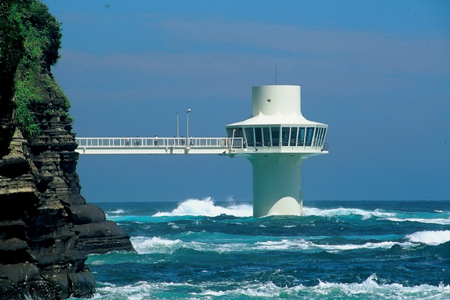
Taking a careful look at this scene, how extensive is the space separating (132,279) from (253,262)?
7.02m

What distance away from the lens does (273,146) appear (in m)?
58.5

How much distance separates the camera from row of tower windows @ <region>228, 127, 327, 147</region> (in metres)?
58.6

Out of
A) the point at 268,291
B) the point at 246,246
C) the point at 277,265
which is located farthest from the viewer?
the point at 246,246

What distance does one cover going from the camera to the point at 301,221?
57719 mm

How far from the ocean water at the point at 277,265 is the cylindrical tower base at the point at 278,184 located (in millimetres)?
4156

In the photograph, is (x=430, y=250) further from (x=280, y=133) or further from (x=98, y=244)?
(x=280, y=133)

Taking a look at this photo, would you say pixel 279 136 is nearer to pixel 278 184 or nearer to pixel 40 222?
pixel 278 184

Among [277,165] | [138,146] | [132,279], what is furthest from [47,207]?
[277,165]

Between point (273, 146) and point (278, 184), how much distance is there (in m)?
2.56

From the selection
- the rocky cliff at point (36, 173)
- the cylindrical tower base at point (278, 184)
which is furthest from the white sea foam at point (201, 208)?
the rocky cliff at point (36, 173)

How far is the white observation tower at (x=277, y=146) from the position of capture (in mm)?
58625

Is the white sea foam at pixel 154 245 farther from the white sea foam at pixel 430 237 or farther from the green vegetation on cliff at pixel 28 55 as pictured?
the white sea foam at pixel 430 237

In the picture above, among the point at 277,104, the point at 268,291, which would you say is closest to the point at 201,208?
the point at 277,104

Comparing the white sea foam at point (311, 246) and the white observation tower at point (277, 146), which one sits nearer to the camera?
the white sea foam at point (311, 246)
